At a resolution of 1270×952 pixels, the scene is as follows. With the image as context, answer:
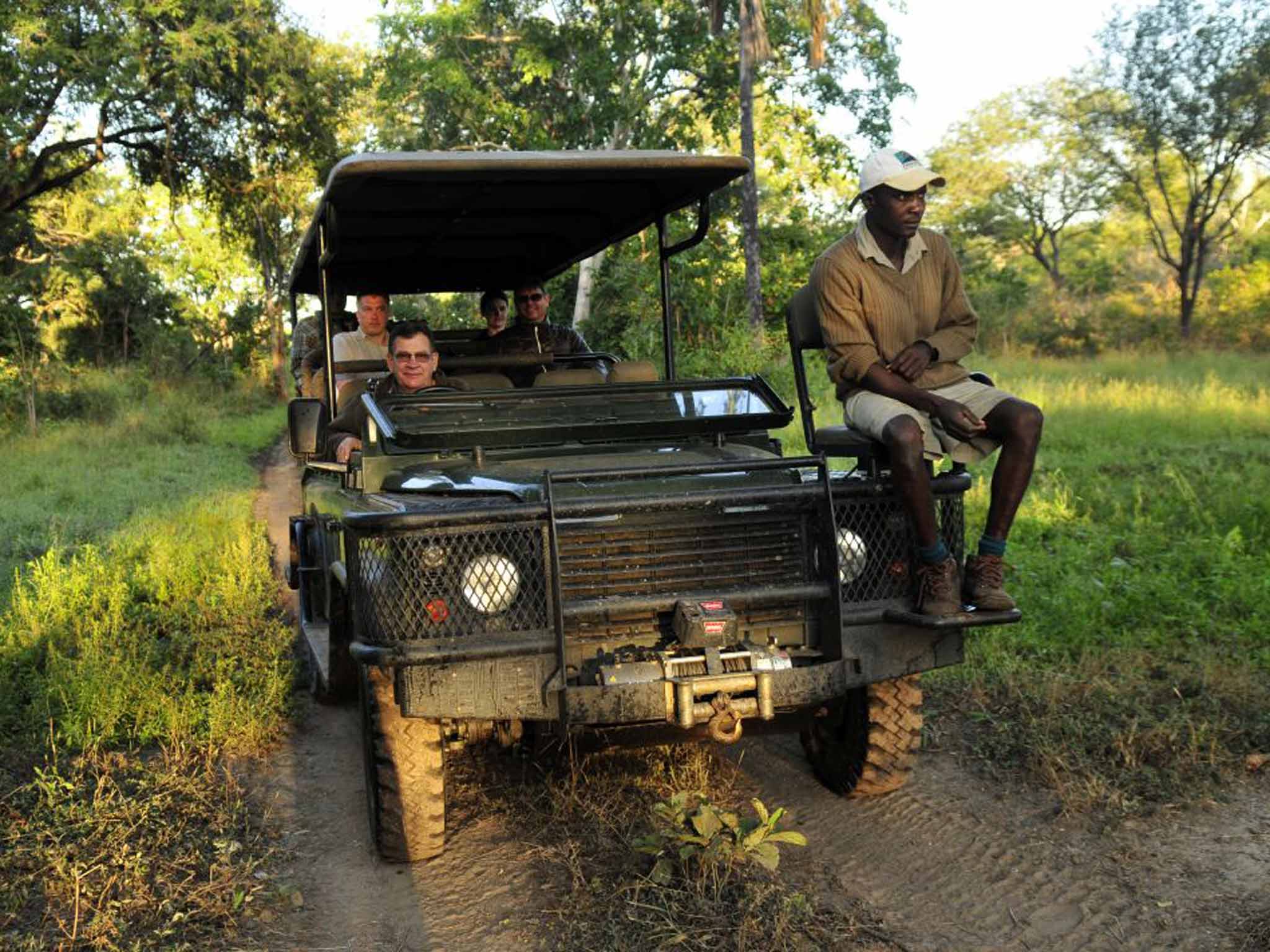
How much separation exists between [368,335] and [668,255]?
234cm

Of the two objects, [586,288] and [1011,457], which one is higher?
[586,288]

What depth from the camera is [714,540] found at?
376cm

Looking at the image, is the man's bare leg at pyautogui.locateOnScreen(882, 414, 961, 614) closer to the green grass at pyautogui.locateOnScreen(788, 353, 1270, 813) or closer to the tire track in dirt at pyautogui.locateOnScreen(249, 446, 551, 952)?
the green grass at pyautogui.locateOnScreen(788, 353, 1270, 813)

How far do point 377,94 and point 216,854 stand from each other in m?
19.8

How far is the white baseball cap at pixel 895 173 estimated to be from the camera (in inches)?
160

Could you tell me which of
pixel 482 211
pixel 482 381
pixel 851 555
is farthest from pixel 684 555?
pixel 482 211

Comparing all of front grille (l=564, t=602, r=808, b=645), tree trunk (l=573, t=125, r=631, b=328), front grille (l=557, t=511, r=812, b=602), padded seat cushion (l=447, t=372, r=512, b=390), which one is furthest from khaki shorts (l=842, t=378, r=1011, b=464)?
tree trunk (l=573, t=125, r=631, b=328)

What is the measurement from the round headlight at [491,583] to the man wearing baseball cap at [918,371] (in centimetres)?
126

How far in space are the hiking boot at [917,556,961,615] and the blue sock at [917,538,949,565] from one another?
0.01 m

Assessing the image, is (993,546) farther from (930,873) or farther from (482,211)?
(482,211)

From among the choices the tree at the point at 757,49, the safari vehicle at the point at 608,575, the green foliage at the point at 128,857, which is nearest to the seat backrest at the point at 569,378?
the safari vehicle at the point at 608,575

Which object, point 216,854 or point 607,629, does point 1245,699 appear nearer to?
point 607,629

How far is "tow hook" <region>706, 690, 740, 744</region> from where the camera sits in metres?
3.54

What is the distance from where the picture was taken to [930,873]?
3721 millimetres
